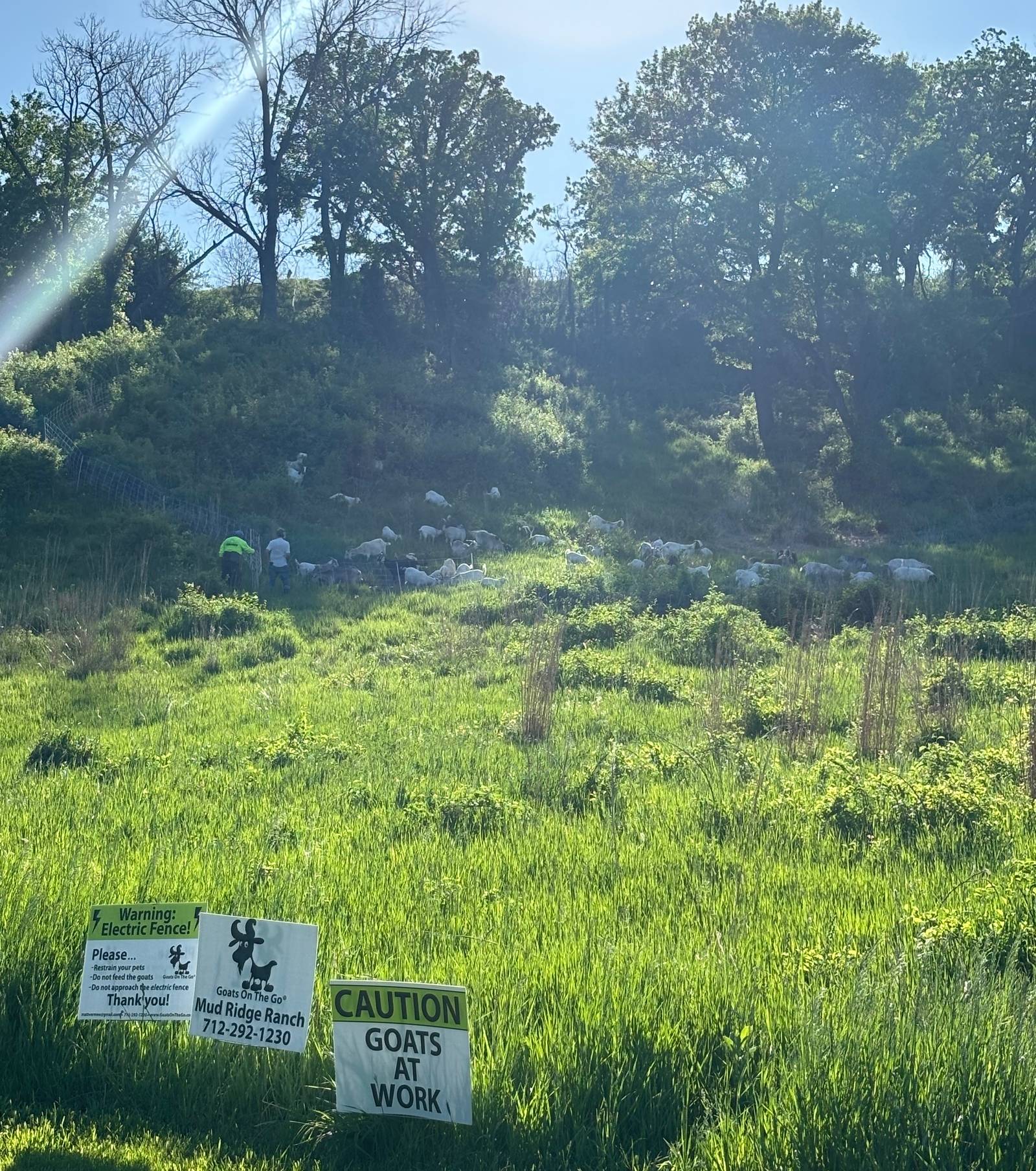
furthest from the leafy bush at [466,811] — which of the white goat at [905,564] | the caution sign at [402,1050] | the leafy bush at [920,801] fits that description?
the white goat at [905,564]

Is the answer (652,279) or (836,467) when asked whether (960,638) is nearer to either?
(836,467)

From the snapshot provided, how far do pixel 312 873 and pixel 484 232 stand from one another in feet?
138

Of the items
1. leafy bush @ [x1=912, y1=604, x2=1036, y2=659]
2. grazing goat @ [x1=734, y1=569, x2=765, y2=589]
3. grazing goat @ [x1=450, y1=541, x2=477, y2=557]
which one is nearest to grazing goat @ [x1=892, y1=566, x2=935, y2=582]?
grazing goat @ [x1=734, y1=569, x2=765, y2=589]

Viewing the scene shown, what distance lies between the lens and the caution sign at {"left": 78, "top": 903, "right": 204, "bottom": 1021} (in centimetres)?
484

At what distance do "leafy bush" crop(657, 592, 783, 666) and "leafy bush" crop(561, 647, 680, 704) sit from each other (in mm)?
1199

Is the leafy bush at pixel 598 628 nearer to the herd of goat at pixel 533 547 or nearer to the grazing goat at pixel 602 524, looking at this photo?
the herd of goat at pixel 533 547

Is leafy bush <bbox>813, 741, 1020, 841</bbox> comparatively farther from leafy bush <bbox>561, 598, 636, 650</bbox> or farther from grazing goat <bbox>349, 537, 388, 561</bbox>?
grazing goat <bbox>349, 537, 388, 561</bbox>

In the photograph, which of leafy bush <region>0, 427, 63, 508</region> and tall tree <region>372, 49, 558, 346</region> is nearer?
leafy bush <region>0, 427, 63, 508</region>

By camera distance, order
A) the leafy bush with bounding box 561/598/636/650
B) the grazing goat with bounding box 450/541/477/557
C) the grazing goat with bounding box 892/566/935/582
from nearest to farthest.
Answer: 1. the leafy bush with bounding box 561/598/636/650
2. the grazing goat with bounding box 892/566/935/582
3. the grazing goat with bounding box 450/541/477/557

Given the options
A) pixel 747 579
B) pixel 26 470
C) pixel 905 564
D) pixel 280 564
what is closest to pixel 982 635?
pixel 747 579

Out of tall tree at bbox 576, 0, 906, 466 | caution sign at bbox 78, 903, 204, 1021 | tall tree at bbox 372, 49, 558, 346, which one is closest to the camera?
caution sign at bbox 78, 903, 204, 1021

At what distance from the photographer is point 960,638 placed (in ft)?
45.7

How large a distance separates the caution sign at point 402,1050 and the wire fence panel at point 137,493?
2052 centimetres

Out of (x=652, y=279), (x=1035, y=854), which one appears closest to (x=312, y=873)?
(x=1035, y=854)
